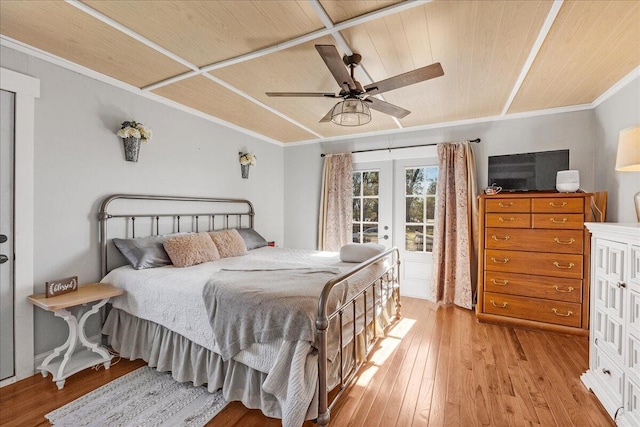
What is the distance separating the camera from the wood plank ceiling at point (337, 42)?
171 centimetres

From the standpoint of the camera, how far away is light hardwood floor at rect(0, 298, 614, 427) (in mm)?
1750

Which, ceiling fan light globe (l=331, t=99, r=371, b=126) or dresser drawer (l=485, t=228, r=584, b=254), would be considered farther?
dresser drawer (l=485, t=228, r=584, b=254)

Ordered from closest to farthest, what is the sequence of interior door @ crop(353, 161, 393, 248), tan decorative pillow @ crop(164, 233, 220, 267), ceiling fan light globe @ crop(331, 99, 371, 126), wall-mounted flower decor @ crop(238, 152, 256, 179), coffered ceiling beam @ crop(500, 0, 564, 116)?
coffered ceiling beam @ crop(500, 0, 564, 116), ceiling fan light globe @ crop(331, 99, 371, 126), tan decorative pillow @ crop(164, 233, 220, 267), wall-mounted flower decor @ crop(238, 152, 256, 179), interior door @ crop(353, 161, 393, 248)

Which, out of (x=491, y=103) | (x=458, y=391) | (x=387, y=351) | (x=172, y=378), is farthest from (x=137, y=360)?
(x=491, y=103)

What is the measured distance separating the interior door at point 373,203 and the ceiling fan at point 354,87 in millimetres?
1848

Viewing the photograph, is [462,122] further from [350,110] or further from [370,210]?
[350,110]

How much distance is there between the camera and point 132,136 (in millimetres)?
2672

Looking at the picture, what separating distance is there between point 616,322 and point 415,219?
251 cm

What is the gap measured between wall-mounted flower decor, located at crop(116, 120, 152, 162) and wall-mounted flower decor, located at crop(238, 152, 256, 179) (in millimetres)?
1393

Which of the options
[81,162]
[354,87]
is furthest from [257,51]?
[81,162]

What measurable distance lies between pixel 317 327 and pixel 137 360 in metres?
1.86

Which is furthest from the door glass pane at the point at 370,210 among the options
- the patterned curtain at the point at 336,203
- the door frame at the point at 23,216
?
the door frame at the point at 23,216

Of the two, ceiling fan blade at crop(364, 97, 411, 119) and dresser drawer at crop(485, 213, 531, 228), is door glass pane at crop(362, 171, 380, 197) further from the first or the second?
ceiling fan blade at crop(364, 97, 411, 119)

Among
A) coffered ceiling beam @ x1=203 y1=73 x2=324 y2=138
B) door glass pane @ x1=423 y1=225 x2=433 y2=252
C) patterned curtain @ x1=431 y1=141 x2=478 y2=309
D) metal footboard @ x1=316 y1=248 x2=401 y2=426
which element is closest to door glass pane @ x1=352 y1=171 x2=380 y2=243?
door glass pane @ x1=423 y1=225 x2=433 y2=252
